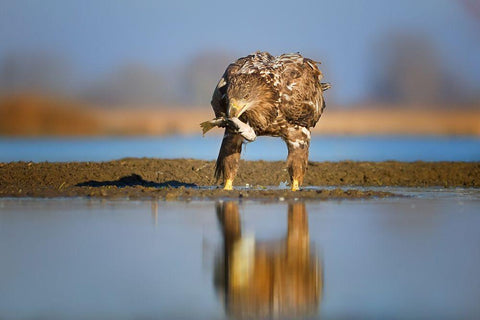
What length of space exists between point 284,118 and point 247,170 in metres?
5.08

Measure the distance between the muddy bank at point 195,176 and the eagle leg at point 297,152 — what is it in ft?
2.29

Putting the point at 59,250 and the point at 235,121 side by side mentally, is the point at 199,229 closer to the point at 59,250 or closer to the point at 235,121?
the point at 59,250

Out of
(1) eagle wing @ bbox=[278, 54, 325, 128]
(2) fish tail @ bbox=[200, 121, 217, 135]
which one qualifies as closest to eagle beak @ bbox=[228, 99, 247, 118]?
(2) fish tail @ bbox=[200, 121, 217, 135]

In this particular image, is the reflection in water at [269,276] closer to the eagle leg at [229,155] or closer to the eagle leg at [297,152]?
the eagle leg at [229,155]

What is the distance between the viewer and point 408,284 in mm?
7930

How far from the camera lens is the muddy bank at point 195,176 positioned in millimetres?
17125

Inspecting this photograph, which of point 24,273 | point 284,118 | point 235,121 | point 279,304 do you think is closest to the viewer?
point 279,304

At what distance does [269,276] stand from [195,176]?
12.4 metres

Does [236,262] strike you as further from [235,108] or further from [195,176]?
[195,176]

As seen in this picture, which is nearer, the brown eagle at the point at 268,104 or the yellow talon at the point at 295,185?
the brown eagle at the point at 268,104

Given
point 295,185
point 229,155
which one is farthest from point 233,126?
point 295,185

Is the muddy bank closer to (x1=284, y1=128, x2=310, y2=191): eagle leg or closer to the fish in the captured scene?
(x1=284, y1=128, x2=310, y2=191): eagle leg

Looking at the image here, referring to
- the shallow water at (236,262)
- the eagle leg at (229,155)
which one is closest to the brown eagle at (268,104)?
the eagle leg at (229,155)

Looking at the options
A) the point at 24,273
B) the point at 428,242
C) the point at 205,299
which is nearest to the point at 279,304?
the point at 205,299
